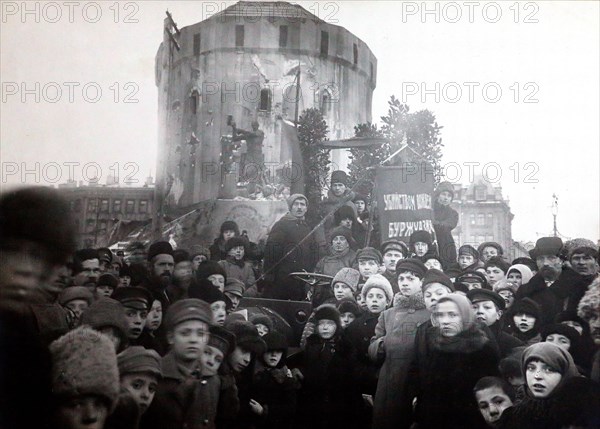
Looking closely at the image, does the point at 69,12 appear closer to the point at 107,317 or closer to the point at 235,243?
the point at 235,243

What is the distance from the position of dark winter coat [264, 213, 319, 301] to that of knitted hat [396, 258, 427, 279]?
553mm

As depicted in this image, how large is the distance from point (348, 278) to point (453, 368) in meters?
0.86

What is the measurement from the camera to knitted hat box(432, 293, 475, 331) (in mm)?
3998

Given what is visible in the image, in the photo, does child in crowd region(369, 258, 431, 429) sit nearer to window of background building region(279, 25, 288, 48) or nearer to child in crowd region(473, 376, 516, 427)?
child in crowd region(473, 376, 516, 427)

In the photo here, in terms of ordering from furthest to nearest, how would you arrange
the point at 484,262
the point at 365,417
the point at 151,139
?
the point at 151,139 → the point at 484,262 → the point at 365,417

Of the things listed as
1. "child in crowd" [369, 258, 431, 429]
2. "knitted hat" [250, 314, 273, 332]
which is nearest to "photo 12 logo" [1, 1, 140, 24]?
"knitted hat" [250, 314, 273, 332]

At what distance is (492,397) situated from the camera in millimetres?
3918

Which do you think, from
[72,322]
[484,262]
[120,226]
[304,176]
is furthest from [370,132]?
[72,322]

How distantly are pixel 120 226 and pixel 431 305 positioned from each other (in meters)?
2.12

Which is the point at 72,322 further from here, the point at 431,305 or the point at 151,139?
the point at 431,305

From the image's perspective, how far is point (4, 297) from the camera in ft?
12.7

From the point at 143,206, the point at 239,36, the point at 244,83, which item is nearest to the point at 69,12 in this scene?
the point at 239,36

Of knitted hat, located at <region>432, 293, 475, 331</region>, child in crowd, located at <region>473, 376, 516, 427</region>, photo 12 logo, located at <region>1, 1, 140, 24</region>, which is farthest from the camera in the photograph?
photo 12 logo, located at <region>1, 1, 140, 24</region>

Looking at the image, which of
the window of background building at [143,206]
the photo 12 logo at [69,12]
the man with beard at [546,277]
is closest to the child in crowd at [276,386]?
the window of background building at [143,206]
